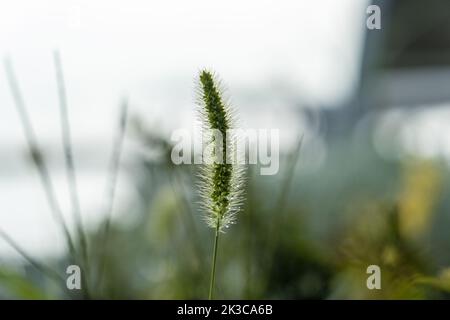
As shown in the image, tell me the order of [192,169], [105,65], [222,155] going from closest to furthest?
1. [222,155]
2. [192,169]
3. [105,65]

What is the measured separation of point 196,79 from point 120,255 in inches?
15.9

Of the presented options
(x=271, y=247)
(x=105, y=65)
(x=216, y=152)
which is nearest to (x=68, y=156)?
(x=216, y=152)

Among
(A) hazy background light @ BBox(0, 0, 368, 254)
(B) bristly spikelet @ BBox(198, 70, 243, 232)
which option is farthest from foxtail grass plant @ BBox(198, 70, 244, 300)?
(A) hazy background light @ BBox(0, 0, 368, 254)

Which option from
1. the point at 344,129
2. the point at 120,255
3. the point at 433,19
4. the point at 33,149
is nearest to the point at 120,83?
the point at 120,255

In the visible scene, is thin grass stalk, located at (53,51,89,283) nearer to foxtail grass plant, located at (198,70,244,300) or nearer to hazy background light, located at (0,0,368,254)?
foxtail grass plant, located at (198,70,244,300)

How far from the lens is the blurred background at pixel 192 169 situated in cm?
60

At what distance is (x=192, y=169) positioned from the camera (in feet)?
2.02

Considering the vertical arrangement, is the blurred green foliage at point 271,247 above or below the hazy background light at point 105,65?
below

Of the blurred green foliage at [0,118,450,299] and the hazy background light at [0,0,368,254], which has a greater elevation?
the hazy background light at [0,0,368,254]

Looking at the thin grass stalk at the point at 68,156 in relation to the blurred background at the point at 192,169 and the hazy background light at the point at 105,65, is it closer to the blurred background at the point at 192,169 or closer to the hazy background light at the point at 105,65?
the blurred background at the point at 192,169

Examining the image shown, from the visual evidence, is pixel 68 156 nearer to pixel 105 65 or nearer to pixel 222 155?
pixel 222 155

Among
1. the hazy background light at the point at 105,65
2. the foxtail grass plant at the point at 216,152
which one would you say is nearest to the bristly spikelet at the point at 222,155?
the foxtail grass plant at the point at 216,152

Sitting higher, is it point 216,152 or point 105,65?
point 105,65

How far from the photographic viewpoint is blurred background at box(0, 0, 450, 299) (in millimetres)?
598
